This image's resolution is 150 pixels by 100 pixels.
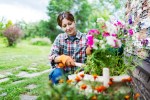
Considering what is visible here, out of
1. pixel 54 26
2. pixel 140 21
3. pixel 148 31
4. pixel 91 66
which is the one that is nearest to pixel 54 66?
pixel 91 66

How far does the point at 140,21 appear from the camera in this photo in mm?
3062

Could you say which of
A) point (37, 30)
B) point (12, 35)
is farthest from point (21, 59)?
point (37, 30)

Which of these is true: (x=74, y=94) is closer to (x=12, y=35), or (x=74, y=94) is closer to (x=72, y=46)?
(x=72, y=46)

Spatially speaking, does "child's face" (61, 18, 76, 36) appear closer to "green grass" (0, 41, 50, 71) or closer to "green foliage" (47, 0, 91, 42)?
"green grass" (0, 41, 50, 71)

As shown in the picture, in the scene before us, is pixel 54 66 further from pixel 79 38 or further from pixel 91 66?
pixel 91 66

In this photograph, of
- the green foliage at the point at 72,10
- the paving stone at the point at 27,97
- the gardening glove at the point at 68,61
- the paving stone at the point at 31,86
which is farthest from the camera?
the green foliage at the point at 72,10

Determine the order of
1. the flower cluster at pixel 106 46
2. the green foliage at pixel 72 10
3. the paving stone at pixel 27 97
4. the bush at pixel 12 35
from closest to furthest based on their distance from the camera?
the flower cluster at pixel 106 46
the paving stone at pixel 27 97
the bush at pixel 12 35
the green foliage at pixel 72 10

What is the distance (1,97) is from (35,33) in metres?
22.4

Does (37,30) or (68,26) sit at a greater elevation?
(37,30)

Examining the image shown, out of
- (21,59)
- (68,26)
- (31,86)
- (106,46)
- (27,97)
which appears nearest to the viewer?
(106,46)

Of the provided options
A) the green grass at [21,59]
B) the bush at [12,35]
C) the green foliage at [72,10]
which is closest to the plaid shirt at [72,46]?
the green grass at [21,59]

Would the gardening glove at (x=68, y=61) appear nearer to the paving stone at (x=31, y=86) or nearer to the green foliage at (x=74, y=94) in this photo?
the green foliage at (x=74, y=94)

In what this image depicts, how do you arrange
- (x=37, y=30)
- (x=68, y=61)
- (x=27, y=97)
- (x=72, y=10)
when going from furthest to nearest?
(x=37, y=30) → (x=72, y=10) → (x=27, y=97) → (x=68, y=61)

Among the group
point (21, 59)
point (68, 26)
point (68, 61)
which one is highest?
point (68, 26)
